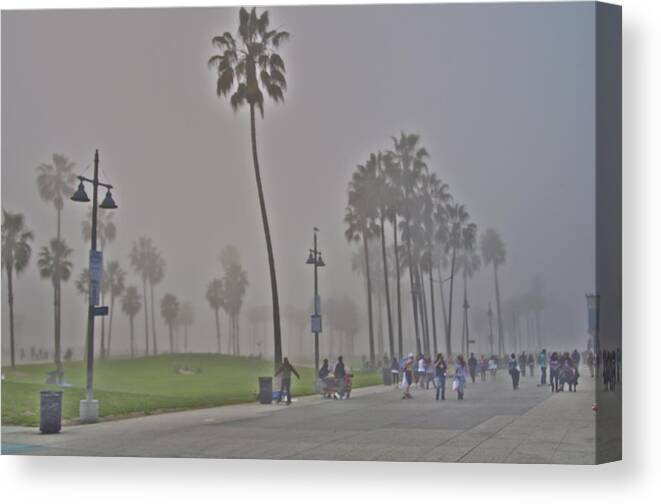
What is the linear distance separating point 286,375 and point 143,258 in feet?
11.4

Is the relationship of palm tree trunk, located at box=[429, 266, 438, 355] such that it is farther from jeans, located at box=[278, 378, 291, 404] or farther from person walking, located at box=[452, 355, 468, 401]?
jeans, located at box=[278, 378, 291, 404]

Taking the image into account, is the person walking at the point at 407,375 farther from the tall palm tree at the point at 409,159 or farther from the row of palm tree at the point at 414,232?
the tall palm tree at the point at 409,159

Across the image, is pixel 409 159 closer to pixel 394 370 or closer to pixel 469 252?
pixel 469 252

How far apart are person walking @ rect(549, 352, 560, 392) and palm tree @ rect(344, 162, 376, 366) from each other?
11.1 ft

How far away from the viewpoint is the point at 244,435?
23797 millimetres

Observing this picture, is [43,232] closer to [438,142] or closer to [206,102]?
[206,102]

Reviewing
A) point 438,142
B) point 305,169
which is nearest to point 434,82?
point 438,142

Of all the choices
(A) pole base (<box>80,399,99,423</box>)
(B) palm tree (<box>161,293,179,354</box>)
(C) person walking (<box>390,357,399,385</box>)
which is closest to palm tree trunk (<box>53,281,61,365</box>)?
(A) pole base (<box>80,399,99,423</box>)

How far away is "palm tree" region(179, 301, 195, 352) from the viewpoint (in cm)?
2469

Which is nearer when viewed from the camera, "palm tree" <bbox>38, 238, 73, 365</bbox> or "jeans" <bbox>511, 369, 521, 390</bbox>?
"jeans" <bbox>511, 369, 521, 390</bbox>

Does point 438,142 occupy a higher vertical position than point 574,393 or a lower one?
higher

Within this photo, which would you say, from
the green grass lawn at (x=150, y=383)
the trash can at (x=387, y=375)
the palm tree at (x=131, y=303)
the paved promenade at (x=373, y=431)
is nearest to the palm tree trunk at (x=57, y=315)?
the green grass lawn at (x=150, y=383)

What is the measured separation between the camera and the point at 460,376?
79.7ft

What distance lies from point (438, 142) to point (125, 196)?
6088 millimetres
